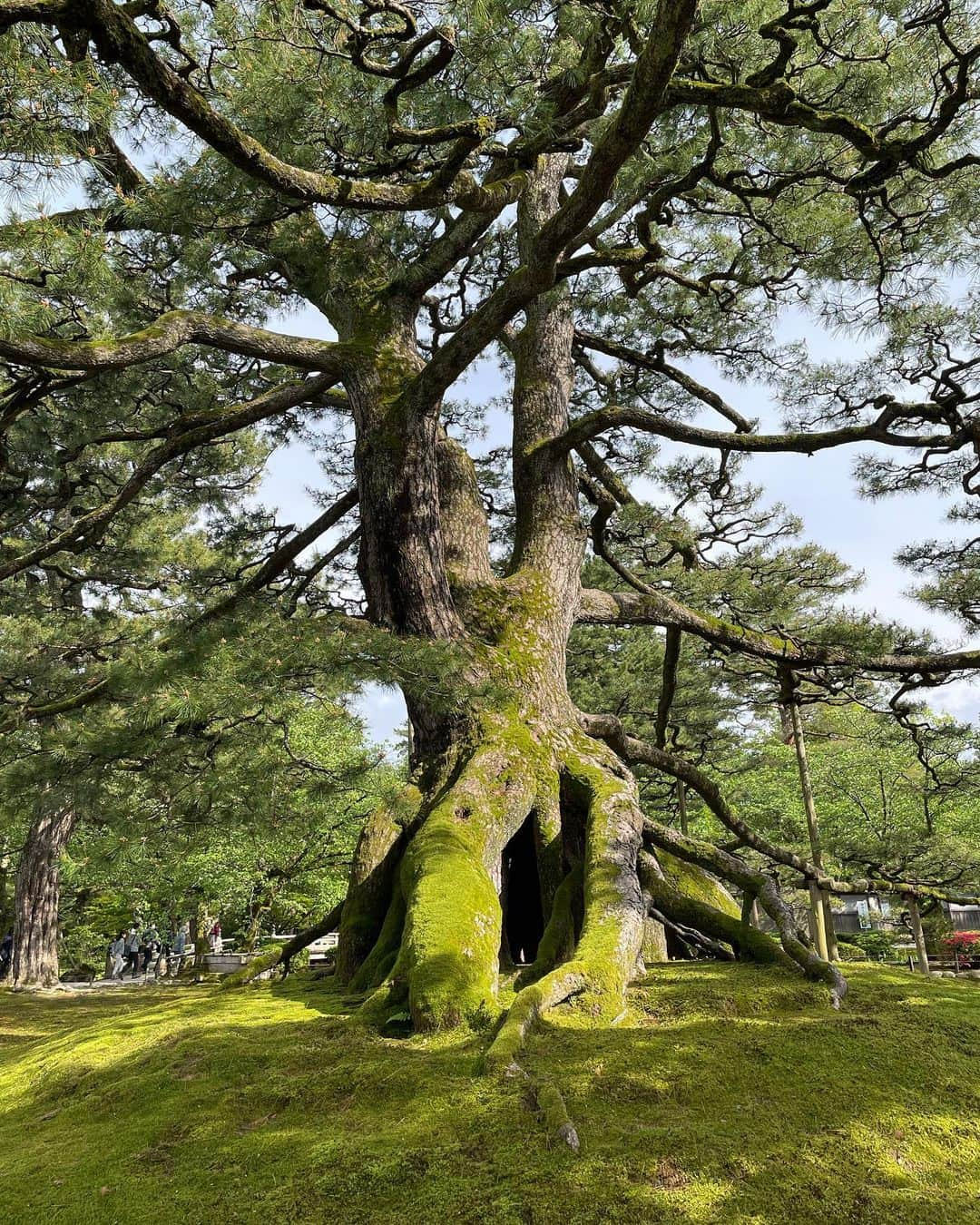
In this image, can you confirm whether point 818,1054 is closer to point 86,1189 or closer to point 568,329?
point 86,1189

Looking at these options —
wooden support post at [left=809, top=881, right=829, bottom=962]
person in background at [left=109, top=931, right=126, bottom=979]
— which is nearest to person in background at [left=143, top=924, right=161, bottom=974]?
person in background at [left=109, top=931, right=126, bottom=979]

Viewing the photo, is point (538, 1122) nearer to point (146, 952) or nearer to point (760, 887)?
point (760, 887)

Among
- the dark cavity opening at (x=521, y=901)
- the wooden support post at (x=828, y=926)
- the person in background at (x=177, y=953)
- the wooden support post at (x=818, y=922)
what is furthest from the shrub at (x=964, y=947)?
the person in background at (x=177, y=953)

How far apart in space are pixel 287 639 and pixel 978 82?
4.68m

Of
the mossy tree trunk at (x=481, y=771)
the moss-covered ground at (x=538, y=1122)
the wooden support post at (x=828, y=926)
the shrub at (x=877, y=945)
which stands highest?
the mossy tree trunk at (x=481, y=771)

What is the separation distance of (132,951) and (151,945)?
0.68 meters

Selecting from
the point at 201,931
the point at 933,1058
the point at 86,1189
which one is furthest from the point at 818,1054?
the point at 201,931

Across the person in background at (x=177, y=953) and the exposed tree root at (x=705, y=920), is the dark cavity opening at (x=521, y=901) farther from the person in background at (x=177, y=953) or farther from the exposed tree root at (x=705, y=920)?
the person in background at (x=177, y=953)

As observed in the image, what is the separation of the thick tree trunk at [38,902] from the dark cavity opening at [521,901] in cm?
879

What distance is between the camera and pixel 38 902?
11195mm

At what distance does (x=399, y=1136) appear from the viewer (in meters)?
2.04

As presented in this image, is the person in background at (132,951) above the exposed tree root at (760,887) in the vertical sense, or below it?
below

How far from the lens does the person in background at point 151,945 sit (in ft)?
57.1

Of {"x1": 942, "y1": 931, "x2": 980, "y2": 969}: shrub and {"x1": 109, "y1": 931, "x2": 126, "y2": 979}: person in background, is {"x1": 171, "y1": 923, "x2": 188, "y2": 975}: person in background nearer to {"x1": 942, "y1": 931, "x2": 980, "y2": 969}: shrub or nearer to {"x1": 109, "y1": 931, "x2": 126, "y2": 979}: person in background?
{"x1": 109, "y1": 931, "x2": 126, "y2": 979}: person in background
